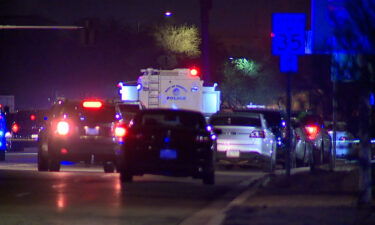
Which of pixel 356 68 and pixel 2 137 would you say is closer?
pixel 356 68

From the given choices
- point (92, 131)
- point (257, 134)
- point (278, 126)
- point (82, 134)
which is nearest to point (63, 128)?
point (82, 134)

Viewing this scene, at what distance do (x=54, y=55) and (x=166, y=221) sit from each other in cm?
6322

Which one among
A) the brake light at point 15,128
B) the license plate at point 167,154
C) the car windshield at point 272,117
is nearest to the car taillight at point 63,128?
the license plate at point 167,154

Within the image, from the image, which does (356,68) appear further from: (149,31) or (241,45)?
(241,45)

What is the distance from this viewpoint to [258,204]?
14828 millimetres

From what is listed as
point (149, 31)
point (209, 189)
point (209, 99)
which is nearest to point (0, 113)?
point (209, 99)

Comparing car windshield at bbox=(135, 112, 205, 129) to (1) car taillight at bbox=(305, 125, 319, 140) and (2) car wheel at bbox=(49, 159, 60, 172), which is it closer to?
(2) car wheel at bbox=(49, 159, 60, 172)

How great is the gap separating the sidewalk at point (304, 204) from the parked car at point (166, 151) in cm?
163

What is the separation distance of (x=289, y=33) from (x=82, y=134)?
269 inches

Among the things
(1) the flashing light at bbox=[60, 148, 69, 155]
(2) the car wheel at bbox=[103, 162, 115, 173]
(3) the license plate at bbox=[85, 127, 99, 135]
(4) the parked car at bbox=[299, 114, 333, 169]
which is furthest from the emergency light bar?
(4) the parked car at bbox=[299, 114, 333, 169]

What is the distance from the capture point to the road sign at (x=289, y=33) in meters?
18.3

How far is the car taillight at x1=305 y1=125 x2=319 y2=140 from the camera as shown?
1164 inches

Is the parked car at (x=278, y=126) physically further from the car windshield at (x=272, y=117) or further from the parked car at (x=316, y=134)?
the parked car at (x=316, y=134)

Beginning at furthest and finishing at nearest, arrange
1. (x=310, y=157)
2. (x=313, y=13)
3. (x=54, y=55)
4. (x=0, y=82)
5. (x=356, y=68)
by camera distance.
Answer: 1. (x=54, y=55)
2. (x=0, y=82)
3. (x=310, y=157)
4. (x=313, y=13)
5. (x=356, y=68)
